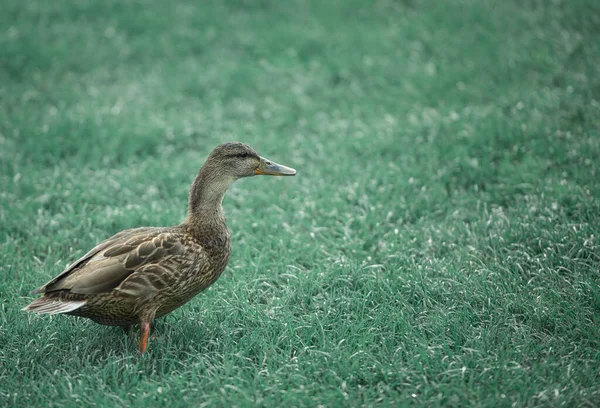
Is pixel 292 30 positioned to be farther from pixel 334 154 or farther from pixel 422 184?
pixel 422 184

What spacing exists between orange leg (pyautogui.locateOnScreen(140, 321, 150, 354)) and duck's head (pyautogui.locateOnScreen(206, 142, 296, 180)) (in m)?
1.01

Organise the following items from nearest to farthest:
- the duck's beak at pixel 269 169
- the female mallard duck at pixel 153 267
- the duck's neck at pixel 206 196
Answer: the female mallard duck at pixel 153 267 < the duck's neck at pixel 206 196 < the duck's beak at pixel 269 169

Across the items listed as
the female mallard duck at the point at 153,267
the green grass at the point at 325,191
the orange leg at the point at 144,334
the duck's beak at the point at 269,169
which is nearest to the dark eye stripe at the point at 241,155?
the female mallard duck at the point at 153,267

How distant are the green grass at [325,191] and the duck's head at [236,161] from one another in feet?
2.53

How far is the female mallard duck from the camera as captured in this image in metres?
3.40

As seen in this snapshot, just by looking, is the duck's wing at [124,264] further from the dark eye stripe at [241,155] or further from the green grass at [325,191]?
the dark eye stripe at [241,155]

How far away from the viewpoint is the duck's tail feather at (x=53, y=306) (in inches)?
129

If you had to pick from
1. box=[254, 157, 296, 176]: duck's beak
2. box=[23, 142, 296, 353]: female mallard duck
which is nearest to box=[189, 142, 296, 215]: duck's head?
box=[23, 142, 296, 353]: female mallard duck

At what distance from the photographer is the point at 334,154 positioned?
6.08 metres

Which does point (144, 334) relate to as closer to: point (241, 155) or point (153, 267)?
point (153, 267)

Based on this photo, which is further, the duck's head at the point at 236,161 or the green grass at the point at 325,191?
the duck's head at the point at 236,161

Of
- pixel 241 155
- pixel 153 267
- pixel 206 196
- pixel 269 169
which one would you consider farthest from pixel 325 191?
pixel 153 267

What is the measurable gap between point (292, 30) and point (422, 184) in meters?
3.99

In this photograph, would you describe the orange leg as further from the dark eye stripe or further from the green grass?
the dark eye stripe
